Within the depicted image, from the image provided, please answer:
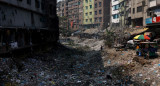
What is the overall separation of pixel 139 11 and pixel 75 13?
3255 cm

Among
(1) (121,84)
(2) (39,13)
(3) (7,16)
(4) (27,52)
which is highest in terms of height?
(2) (39,13)

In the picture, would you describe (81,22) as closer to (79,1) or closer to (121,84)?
(79,1)

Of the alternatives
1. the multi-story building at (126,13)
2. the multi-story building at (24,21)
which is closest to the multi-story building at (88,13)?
the multi-story building at (126,13)

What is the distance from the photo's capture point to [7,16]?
1214 cm

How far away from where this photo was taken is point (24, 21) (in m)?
14.9

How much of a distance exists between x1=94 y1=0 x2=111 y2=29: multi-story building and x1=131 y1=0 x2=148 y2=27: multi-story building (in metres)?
15.3

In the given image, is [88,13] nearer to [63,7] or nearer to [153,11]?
[63,7]

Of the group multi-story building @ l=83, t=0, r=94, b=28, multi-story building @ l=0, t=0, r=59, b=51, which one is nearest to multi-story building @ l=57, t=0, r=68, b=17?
multi-story building @ l=83, t=0, r=94, b=28

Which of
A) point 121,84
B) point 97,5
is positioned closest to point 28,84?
point 121,84

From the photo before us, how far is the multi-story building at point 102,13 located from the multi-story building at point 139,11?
1531 centimetres

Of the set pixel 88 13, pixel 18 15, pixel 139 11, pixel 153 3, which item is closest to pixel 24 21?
pixel 18 15

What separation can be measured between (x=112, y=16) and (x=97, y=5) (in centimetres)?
766

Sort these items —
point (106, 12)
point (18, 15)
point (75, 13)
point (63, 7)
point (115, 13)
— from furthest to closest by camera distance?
point (63, 7) < point (75, 13) < point (106, 12) < point (115, 13) < point (18, 15)

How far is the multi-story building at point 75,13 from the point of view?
182ft
